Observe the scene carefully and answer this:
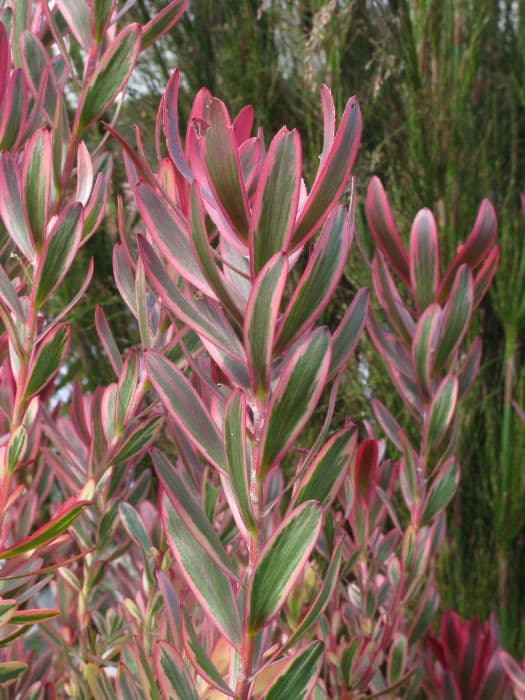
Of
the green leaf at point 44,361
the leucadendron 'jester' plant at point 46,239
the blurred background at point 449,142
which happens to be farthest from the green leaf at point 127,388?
the blurred background at point 449,142

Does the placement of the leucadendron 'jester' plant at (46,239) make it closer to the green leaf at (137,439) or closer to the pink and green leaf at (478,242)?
the green leaf at (137,439)

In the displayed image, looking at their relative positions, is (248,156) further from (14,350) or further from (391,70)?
(391,70)

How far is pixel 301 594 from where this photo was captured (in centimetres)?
84

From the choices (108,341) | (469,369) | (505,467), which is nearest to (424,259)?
(469,369)

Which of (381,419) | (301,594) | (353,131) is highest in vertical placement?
(353,131)

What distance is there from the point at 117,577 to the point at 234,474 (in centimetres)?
60

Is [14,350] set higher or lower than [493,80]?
lower

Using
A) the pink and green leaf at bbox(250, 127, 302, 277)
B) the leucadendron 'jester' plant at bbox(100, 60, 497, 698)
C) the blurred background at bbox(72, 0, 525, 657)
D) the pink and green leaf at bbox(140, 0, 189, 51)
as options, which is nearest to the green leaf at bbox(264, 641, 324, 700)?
the leucadendron 'jester' plant at bbox(100, 60, 497, 698)

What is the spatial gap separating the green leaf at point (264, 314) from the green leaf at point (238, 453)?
2cm

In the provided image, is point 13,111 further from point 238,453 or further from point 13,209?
point 238,453

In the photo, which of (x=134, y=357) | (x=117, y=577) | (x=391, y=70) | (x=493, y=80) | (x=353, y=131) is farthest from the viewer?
(x=493, y=80)

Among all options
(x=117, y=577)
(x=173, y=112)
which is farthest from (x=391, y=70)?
(x=173, y=112)

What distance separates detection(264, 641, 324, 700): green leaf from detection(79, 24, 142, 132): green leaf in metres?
0.37

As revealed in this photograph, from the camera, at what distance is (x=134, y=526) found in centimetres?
73
